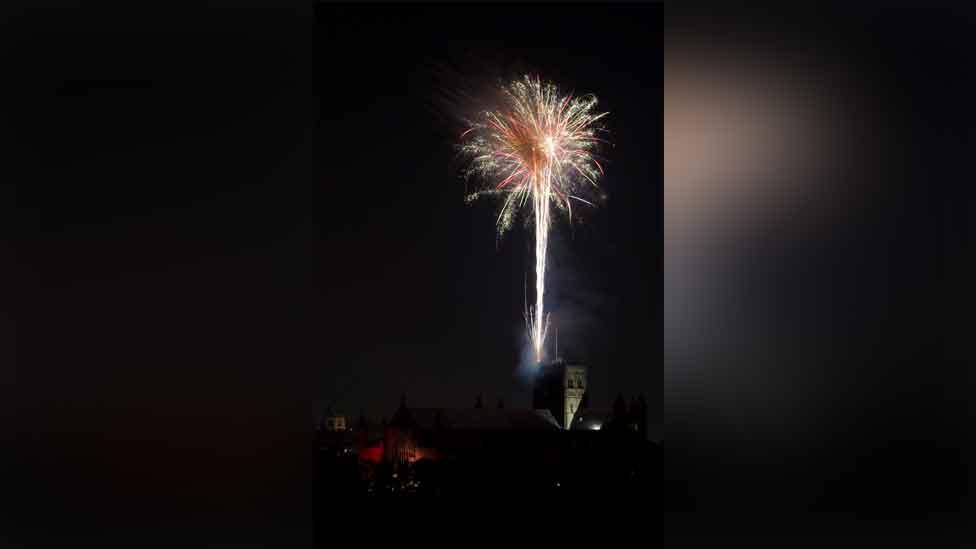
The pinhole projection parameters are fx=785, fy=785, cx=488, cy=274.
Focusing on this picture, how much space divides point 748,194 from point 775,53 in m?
0.75

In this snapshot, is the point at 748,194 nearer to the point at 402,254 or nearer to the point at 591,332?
the point at 591,332

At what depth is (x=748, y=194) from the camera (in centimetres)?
401

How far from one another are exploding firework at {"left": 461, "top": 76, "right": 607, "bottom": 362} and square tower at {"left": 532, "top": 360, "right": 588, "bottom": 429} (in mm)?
134

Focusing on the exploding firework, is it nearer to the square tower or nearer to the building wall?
the square tower

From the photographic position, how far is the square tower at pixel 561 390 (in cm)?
432

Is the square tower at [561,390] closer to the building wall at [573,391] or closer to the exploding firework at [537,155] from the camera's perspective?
the building wall at [573,391]

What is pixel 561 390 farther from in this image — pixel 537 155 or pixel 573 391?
pixel 537 155

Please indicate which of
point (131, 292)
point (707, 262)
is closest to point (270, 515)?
point (131, 292)

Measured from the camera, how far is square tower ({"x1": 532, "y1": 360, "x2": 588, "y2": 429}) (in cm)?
432

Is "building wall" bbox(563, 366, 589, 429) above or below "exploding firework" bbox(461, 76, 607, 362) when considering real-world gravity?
below

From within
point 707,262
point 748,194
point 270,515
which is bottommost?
point 270,515

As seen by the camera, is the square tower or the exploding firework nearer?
the square tower

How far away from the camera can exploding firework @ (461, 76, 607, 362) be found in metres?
4.43

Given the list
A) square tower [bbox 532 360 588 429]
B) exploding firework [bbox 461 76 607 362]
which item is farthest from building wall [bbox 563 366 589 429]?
exploding firework [bbox 461 76 607 362]
